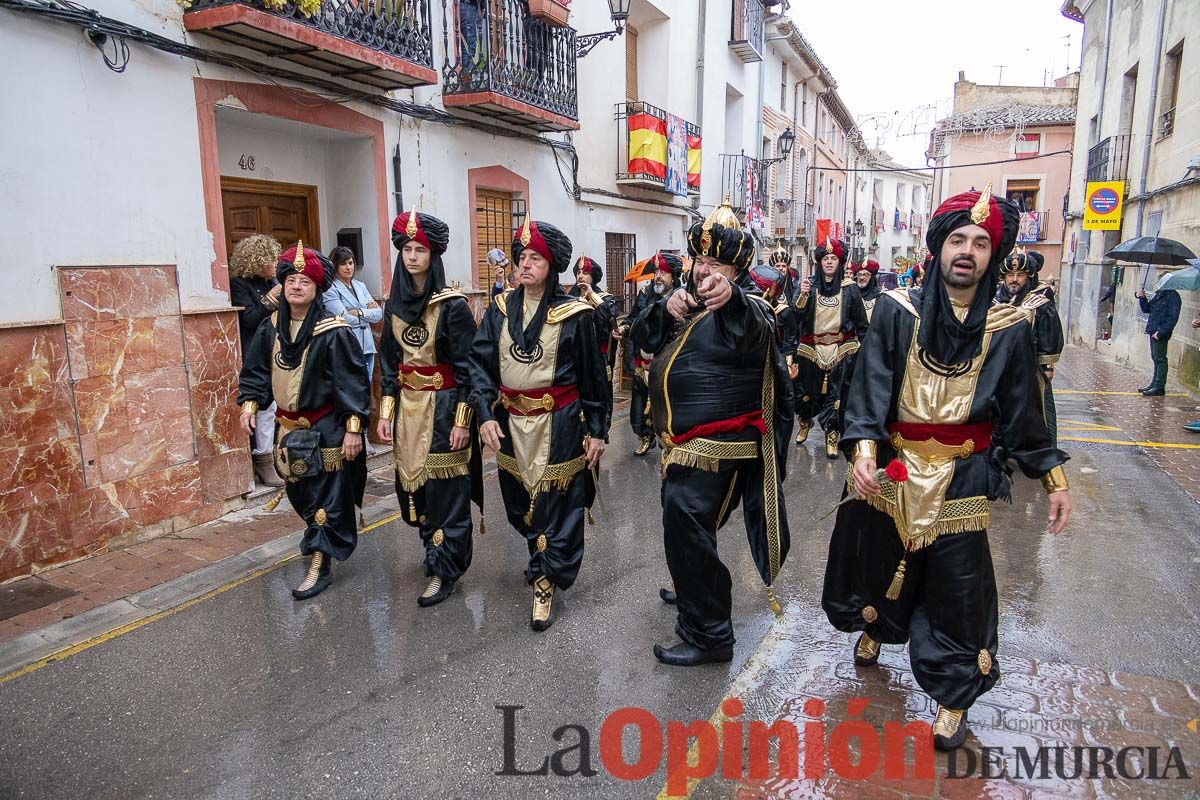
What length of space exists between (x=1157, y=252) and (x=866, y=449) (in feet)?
34.0

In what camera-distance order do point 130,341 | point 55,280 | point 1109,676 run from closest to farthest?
point 1109,676, point 55,280, point 130,341

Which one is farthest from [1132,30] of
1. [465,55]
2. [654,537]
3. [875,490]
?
[875,490]

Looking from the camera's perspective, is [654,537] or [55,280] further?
[654,537]

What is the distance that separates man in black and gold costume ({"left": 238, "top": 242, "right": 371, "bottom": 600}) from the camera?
173 inches

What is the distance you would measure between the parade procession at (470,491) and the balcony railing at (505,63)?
2.9 inches

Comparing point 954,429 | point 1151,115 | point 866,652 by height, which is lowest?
point 866,652

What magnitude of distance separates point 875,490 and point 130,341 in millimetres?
4996

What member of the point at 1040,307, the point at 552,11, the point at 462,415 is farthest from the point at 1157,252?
the point at 462,415

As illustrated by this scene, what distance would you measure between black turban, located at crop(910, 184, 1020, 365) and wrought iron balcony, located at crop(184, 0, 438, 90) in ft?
16.7

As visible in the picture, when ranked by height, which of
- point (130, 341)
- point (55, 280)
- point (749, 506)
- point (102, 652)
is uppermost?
point (55, 280)

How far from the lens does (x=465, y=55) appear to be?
28.0 feet

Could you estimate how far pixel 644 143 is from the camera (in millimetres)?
12602

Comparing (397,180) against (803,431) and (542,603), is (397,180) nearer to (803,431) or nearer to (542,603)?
(803,431)

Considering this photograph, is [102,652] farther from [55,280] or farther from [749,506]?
[749,506]
